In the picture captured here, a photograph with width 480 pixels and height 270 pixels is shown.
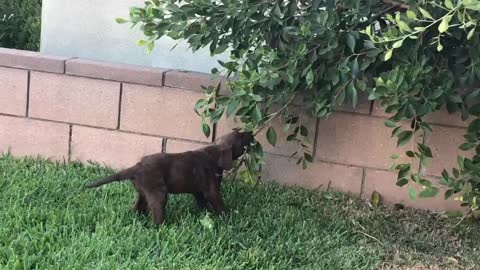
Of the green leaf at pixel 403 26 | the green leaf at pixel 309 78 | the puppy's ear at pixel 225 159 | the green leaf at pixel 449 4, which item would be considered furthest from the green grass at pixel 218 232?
the green leaf at pixel 449 4

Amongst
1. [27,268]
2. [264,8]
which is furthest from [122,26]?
[27,268]

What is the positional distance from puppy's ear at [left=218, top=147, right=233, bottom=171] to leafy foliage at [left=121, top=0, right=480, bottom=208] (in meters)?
0.19

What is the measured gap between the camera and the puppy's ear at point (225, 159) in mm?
3848

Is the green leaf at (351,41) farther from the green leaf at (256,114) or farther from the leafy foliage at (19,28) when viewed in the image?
the leafy foliage at (19,28)

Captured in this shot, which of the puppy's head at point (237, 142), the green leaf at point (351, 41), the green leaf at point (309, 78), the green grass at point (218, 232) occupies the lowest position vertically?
the green grass at point (218, 232)

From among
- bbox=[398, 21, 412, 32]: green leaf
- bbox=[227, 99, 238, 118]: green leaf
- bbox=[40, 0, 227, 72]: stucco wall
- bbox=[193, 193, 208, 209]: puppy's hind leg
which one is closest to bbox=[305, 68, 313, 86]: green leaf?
bbox=[227, 99, 238, 118]: green leaf

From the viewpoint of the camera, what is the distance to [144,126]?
4.61 meters

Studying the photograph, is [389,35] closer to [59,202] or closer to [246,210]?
[246,210]

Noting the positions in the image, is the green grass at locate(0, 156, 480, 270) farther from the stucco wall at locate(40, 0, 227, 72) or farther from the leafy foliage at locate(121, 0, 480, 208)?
the stucco wall at locate(40, 0, 227, 72)

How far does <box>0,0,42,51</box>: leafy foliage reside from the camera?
18.5ft

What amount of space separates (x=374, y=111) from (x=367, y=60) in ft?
2.20

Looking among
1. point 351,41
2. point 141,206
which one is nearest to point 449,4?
point 351,41

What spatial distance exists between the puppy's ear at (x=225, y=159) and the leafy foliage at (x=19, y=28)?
100.0 inches

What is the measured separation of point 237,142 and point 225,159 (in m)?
0.16
